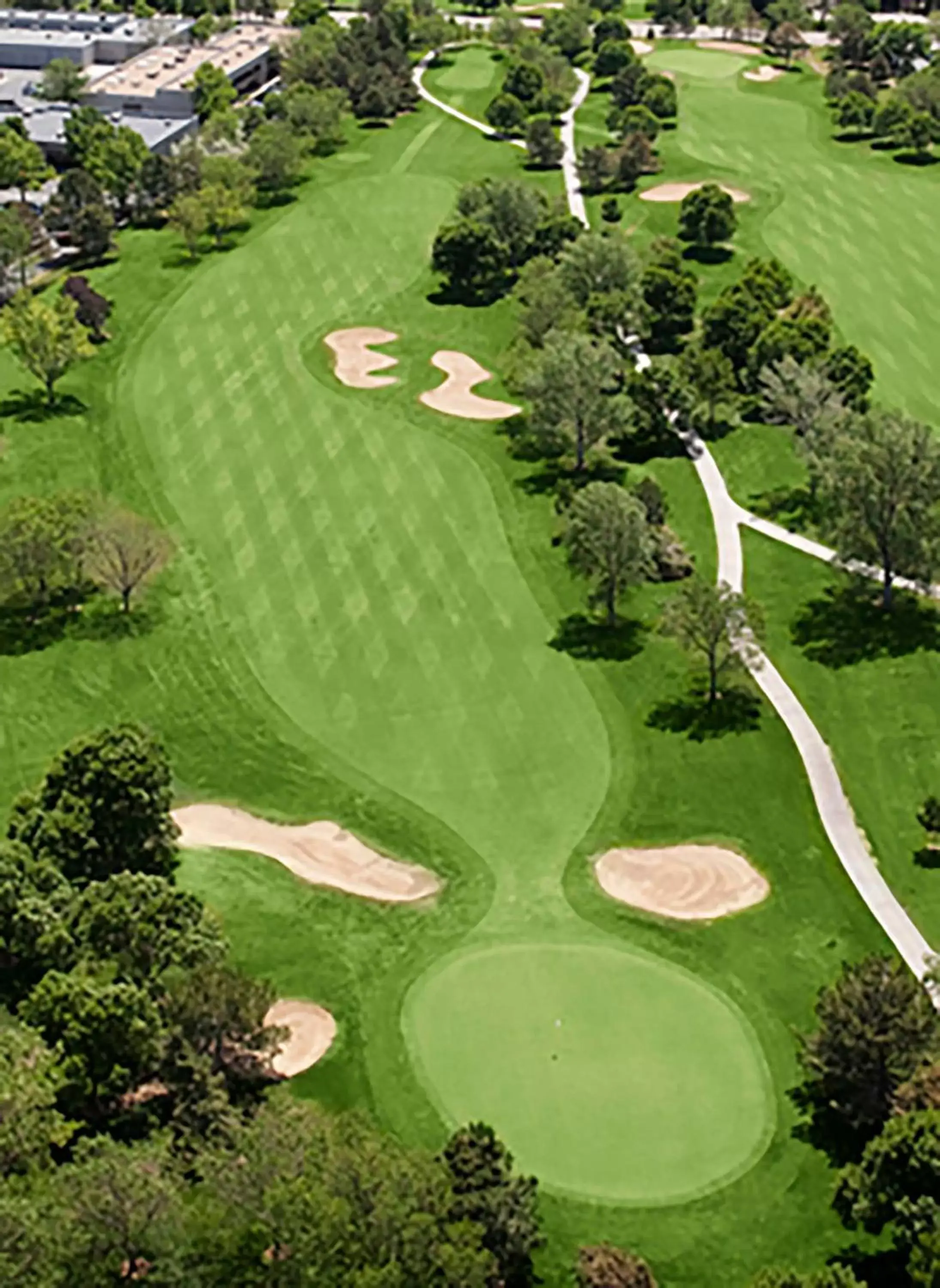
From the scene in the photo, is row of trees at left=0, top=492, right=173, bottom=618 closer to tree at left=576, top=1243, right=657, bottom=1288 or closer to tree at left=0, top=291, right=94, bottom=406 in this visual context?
tree at left=0, top=291, right=94, bottom=406

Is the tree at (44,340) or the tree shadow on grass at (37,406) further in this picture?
the tree shadow on grass at (37,406)

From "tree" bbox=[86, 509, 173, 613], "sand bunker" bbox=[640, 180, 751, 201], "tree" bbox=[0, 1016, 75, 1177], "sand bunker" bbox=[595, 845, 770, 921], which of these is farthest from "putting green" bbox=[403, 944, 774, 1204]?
"sand bunker" bbox=[640, 180, 751, 201]

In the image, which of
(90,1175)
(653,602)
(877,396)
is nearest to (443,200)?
(877,396)

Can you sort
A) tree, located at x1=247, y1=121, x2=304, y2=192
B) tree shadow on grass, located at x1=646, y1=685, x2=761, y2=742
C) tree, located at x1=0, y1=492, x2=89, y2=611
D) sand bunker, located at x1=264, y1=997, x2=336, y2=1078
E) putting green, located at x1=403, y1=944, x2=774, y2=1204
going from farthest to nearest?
tree, located at x1=247, y1=121, x2=304, y2=192, tree, located at x1=0, y1=492, x2=89, y2=611, tree shadow on grass, located at x1=646, y1=685, x2=761, y2=742, sand bunker, located at x1=264, y1=997, x2=336, y2=1078, putting green, located at x1=403, y1=944, x2=774, y2=1204

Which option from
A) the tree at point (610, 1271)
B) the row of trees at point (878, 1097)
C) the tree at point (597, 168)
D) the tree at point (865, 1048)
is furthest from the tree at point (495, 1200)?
the tree at point (597, 168)

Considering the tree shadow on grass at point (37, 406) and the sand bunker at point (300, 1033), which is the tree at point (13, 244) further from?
the sand bunker at point (300, 1033)

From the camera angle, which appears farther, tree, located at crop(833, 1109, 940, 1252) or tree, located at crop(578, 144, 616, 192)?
tree, located at crop(578, 144, 616, 192)

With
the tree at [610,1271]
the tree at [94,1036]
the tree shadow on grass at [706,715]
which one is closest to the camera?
the tree at [610,1271]
